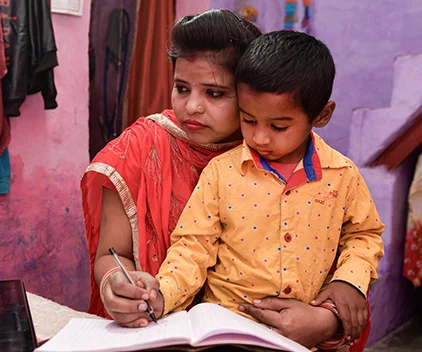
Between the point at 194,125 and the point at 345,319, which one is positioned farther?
the point at 194,125

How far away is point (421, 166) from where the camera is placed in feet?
9.93

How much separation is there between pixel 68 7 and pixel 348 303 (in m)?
2.24

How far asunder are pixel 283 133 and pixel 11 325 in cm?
71

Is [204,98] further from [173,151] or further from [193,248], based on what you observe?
[193,248]

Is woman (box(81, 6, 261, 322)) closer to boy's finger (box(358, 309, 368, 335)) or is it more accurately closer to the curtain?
boy's finger (box(358, 309, 368, 335))

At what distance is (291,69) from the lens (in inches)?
50.9

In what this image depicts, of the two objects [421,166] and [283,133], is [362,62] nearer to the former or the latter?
[421,166]

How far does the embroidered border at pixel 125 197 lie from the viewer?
1477 mm

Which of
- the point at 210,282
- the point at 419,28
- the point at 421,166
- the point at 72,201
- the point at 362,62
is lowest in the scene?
the point at 72,201

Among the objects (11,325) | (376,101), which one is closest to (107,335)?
(11,325)

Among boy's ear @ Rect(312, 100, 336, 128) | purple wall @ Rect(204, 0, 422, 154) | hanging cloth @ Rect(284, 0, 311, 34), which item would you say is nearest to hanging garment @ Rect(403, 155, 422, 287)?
purple wall @ Rect(204, 0, 422, 154)

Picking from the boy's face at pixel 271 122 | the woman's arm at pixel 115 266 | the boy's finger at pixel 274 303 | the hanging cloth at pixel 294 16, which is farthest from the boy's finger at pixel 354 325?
the hanging cloth at pixel 294 16

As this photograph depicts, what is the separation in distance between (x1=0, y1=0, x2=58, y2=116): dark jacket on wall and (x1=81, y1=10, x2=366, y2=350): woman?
4.15 ft

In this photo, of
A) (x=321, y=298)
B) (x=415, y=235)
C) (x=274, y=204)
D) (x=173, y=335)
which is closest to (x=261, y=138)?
(x=274, y=204)
